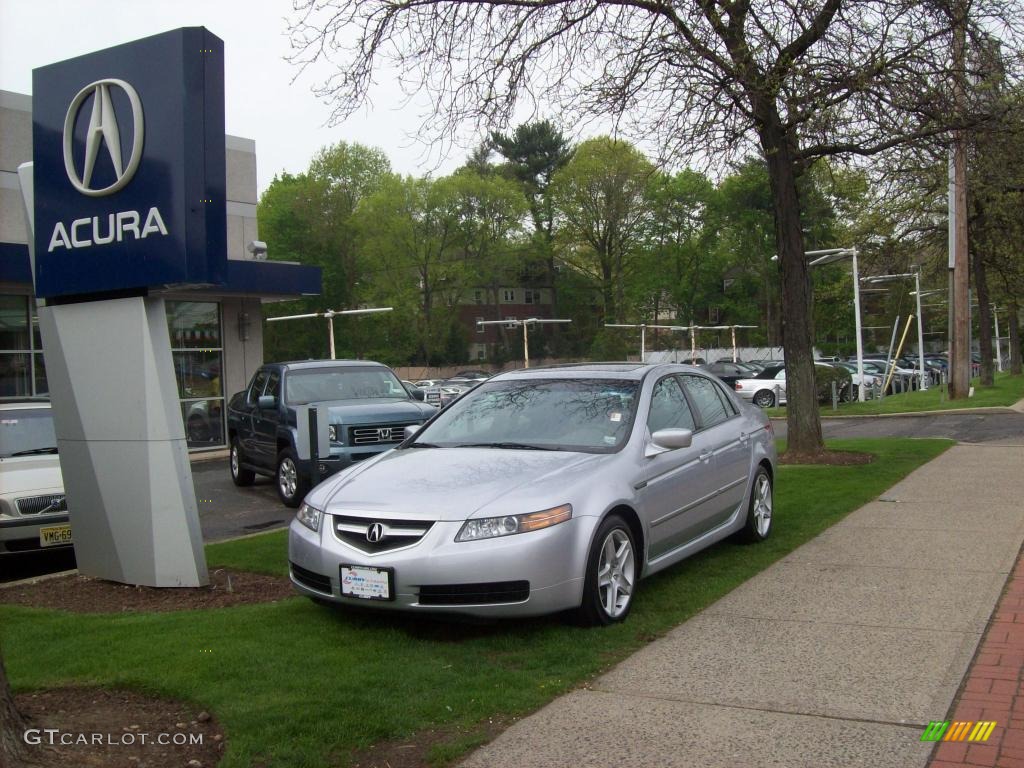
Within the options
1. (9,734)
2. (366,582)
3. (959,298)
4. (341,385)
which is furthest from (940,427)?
(9,734)

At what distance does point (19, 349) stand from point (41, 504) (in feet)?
35.0

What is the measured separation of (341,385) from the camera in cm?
1373

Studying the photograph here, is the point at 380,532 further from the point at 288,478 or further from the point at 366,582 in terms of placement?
the point at 288,478

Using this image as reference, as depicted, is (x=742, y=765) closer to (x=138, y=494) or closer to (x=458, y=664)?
(x=458, y=664)

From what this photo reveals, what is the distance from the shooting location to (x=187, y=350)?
20938mm

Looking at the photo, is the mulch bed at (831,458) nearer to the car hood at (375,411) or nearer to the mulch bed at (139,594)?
the car hood at (375,411)

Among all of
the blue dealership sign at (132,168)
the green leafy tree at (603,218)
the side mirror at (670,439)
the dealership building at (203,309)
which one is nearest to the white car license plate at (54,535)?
the blue dealership sign at (132,168)

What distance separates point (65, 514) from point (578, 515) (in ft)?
17.4

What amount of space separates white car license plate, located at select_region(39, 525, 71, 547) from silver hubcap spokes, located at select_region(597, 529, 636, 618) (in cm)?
513

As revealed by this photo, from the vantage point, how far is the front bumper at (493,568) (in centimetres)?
533

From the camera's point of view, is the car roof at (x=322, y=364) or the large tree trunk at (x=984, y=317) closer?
the car roof at (x=322, y=364)

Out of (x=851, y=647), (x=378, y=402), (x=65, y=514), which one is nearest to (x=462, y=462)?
(x=851, y=647)

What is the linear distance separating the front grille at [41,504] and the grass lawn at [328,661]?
6.54ft

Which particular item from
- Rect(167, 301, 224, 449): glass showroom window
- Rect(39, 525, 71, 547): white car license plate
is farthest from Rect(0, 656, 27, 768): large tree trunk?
Rect(167, 301, 224, 449): glass showroom window
